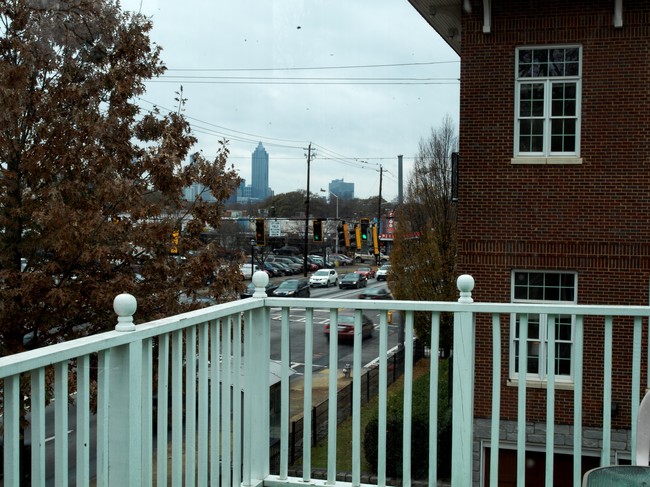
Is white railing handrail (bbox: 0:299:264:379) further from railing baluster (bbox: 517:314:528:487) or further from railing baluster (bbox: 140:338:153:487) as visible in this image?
railing baluster (bbox: 517:314:528:487)

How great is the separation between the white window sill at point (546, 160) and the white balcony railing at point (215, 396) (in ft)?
29.2

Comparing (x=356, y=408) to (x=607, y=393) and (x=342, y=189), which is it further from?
(x=342, y=189)

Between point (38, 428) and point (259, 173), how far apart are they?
21.0 m

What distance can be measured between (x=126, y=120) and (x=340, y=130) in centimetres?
2952

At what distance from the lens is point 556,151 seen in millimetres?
11328

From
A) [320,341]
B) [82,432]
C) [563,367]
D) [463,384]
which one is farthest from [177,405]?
[563,367]

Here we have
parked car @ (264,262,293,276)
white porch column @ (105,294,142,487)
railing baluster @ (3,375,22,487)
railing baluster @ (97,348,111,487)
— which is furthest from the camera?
parked car @ (264,262,293,276)

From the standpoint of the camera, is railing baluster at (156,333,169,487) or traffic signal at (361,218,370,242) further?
traffic signal at (361,218,370,242)

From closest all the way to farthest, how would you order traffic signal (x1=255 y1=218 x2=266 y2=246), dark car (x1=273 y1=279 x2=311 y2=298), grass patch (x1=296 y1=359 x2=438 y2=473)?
1. grass patch (x1=296 y1=359 x2=438 y2=473)
2. traffic signal (x1=255 y1=218 x2=266 y2=246)
3. dark car (x1=273 y1=279 x2=311 y2=298)

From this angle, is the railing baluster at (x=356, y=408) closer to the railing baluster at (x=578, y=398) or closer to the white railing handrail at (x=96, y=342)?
the white railing handrail at (x=96, y=342)

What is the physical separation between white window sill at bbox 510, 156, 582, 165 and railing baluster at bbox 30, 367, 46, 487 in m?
10.6

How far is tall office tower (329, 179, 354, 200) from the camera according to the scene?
34.9 m

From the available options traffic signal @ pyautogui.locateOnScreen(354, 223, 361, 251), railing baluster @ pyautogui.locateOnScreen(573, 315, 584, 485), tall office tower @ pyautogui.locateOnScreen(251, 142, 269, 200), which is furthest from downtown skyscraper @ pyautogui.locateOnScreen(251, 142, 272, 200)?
railing baluster @ pyautogui.locateOnScreen(573, 315, 584, 485)

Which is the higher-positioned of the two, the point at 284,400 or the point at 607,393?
the point at 607,393
